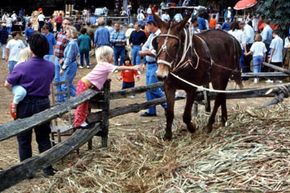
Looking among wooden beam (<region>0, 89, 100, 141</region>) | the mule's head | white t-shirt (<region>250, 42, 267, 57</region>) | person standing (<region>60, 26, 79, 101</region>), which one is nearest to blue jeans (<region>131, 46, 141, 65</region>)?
white t-shirt (<region>250, 42, 267, 57</region>)

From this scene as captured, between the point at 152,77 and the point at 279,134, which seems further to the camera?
the point at 152,77

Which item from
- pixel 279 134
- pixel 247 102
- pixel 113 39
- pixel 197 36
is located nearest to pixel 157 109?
pixel 247 102

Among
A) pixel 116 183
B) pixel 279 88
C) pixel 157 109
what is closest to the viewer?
pixel 116 183

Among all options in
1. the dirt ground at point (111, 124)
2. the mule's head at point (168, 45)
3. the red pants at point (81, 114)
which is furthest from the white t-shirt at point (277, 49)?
the red pants at point (81, 114)

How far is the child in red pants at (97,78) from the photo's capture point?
7.65 m

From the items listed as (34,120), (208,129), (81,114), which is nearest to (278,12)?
(208,129)

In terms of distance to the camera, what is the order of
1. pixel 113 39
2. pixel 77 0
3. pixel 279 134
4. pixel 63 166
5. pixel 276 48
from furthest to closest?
pixel 77 0 → pixel 113 39 → pixel 276 48 → pixel 63 166 → pixel 279 134

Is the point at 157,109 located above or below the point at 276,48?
below

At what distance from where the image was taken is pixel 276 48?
16.2 meters

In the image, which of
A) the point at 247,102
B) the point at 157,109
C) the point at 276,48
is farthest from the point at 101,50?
the point at 276,48

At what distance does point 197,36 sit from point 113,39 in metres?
10.9

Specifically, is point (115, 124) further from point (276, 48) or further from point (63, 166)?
point (276, 48)

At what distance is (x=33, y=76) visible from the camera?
260 inches

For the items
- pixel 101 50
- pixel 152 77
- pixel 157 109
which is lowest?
pixel 157 109
